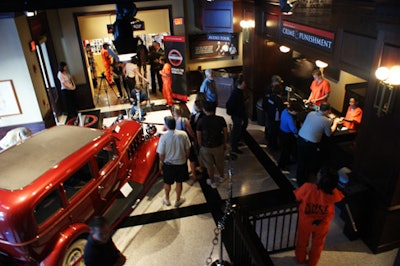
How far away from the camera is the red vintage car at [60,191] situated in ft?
11.1

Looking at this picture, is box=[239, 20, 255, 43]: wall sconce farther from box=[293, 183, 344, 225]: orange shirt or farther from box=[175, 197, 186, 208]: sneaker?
box=[293, 183, 344, 225]: orange shirt

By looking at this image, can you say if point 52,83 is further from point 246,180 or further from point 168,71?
point 246,180

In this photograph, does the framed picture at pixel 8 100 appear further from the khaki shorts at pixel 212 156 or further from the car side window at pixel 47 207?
the khaki shorts at pixel 212 156

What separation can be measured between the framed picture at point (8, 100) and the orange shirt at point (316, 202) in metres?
6.01

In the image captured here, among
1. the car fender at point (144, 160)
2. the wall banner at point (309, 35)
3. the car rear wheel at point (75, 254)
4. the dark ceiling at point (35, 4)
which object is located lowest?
the car rear wheel at point (75, 254)

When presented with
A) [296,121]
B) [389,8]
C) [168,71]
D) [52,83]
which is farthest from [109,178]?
[52,83]

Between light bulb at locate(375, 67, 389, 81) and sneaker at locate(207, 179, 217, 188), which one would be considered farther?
sneaker at locate(207, 179, 217, 188)

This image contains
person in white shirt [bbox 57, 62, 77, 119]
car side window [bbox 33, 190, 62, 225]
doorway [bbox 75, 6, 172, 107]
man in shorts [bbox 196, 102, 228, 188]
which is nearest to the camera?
car side window [bbox 33, 190, 62, 225]

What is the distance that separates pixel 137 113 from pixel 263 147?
338 centimetres

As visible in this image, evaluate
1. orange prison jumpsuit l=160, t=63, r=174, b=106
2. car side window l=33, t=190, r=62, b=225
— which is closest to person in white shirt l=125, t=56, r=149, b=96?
orange prison jumpsuit l=160, t=63, r=174, b=106

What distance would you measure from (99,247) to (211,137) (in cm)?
276

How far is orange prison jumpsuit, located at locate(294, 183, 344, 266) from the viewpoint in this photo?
3752 millimetres

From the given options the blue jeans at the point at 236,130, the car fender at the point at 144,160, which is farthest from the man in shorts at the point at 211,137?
the blue jeans at the point at 236,130

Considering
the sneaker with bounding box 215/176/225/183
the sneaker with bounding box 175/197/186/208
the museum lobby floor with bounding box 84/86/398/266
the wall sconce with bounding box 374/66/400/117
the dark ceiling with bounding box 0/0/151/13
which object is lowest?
the museum lobby floor with bounding box 84/86/398/266
